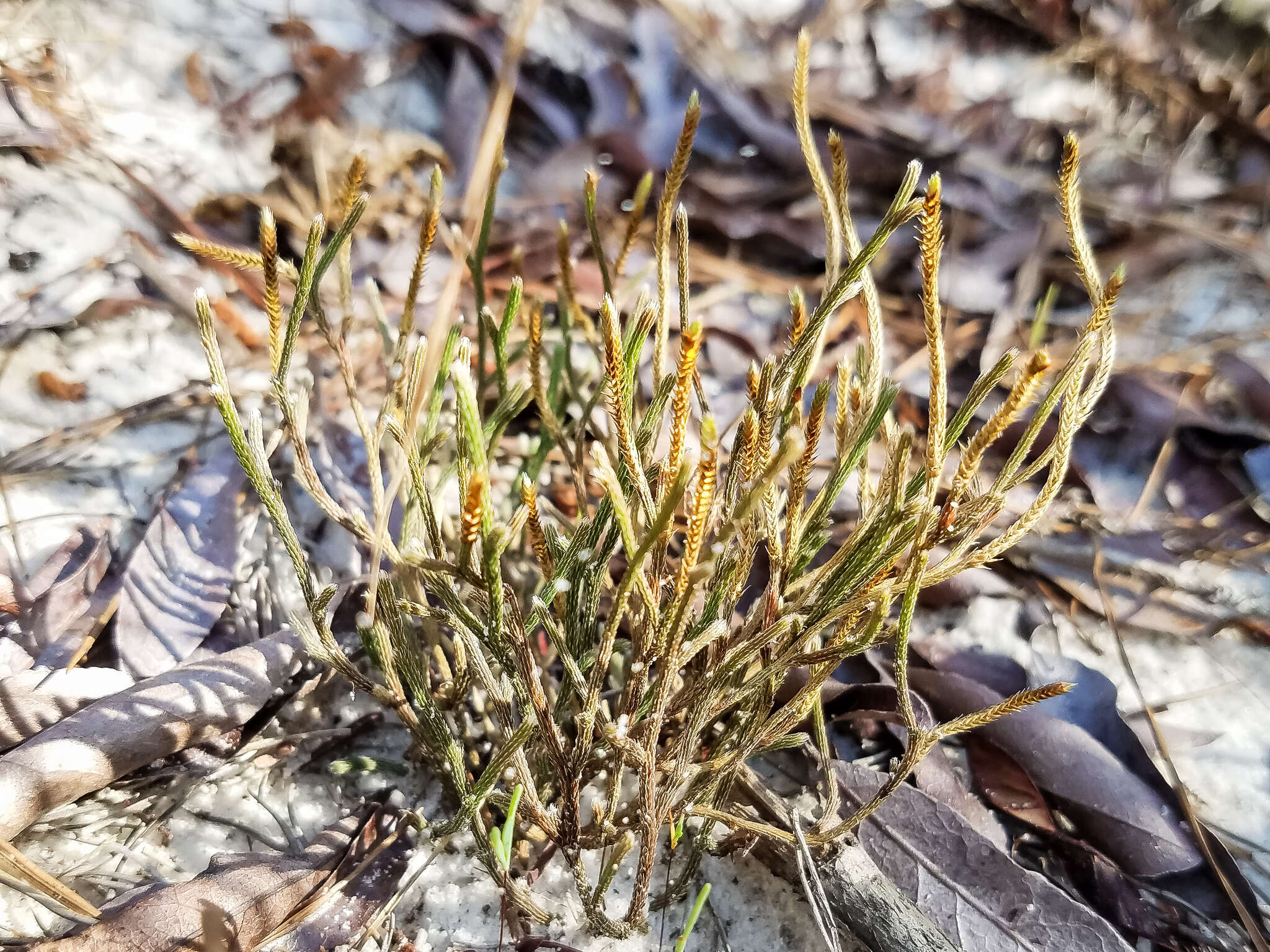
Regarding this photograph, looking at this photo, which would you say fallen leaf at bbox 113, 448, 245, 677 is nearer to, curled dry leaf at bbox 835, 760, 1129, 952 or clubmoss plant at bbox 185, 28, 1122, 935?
Result: clubmoss plant at bbox 185, 28, 1122, 935

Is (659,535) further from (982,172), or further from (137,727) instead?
(982,172)

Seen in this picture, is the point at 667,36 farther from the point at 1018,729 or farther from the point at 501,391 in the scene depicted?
the point at 1018,729

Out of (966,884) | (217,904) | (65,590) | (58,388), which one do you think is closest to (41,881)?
(217,904)

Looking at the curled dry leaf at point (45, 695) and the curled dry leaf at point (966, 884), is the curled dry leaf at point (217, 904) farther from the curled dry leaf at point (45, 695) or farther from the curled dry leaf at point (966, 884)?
the curled dry leaf at point (966, 884)

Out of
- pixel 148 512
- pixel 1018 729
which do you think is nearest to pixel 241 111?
pixel 148 512

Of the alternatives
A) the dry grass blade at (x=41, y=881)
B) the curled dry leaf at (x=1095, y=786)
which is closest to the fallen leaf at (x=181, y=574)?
the dry grass blade at (x=41, y=881)

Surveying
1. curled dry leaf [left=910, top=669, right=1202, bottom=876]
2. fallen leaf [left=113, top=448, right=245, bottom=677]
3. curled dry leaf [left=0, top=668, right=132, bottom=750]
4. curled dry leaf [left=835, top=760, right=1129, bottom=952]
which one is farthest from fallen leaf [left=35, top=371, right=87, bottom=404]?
curled dry leaf [left=910, top=669, right=1202, bottom=876]
